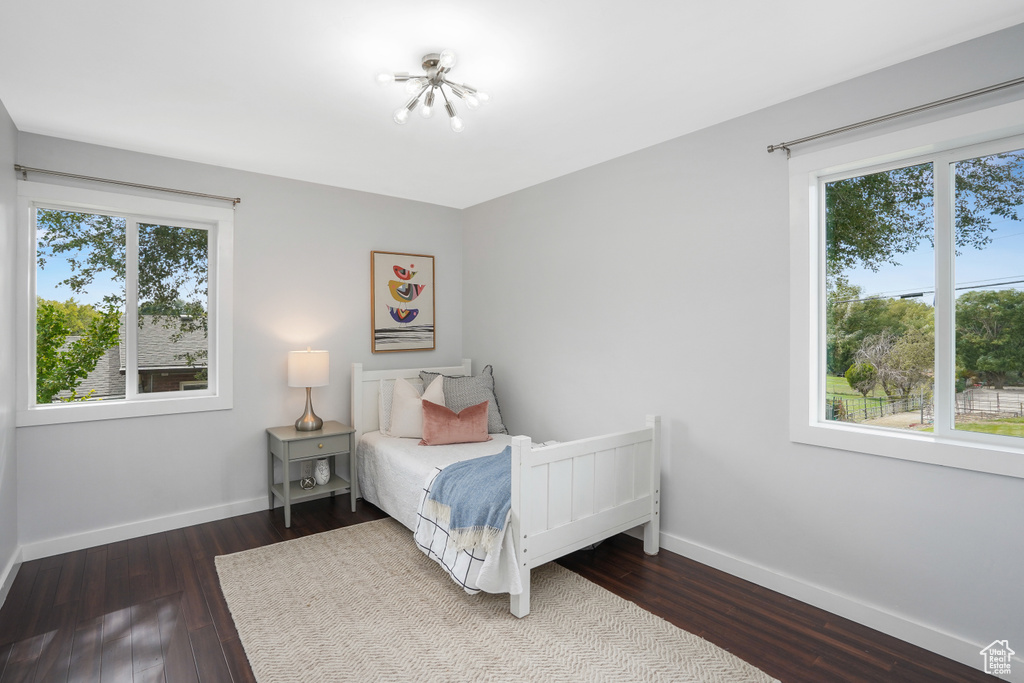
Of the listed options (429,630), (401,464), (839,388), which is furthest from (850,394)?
(401,464)

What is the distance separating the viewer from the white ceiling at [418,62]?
72.7 inches

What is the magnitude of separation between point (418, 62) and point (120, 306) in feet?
8.37

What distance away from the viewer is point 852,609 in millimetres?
2336

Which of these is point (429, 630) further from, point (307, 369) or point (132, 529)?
point (132, 529)

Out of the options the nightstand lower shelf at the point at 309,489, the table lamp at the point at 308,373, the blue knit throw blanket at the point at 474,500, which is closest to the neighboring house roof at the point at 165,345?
the table lamp at the point at 308,373

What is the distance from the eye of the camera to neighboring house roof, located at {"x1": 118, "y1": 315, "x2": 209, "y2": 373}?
3.39 metres

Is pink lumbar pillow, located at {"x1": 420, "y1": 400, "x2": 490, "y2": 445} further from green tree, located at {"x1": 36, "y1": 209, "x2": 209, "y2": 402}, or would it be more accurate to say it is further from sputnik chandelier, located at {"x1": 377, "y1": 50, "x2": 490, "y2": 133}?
sputnik chandelier, located at {"x1": 377, "y1": 50, "x2": 490, "y2": 133}

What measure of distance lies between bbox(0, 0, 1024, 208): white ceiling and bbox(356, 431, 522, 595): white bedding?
6.31 ft

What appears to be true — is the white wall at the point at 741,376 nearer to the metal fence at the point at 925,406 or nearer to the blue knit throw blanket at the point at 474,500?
the metal fence at the point at 925,406

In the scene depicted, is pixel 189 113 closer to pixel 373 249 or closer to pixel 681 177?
pixel 373 249

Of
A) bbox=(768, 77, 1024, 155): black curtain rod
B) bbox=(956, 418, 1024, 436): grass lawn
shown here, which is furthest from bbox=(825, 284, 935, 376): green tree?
bbox=(768, 77, 1024, 155): black curtain rod

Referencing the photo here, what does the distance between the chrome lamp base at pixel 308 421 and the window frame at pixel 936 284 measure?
118 inches

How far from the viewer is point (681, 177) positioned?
9.78ft

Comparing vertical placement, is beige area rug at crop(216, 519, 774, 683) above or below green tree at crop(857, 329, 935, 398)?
below
